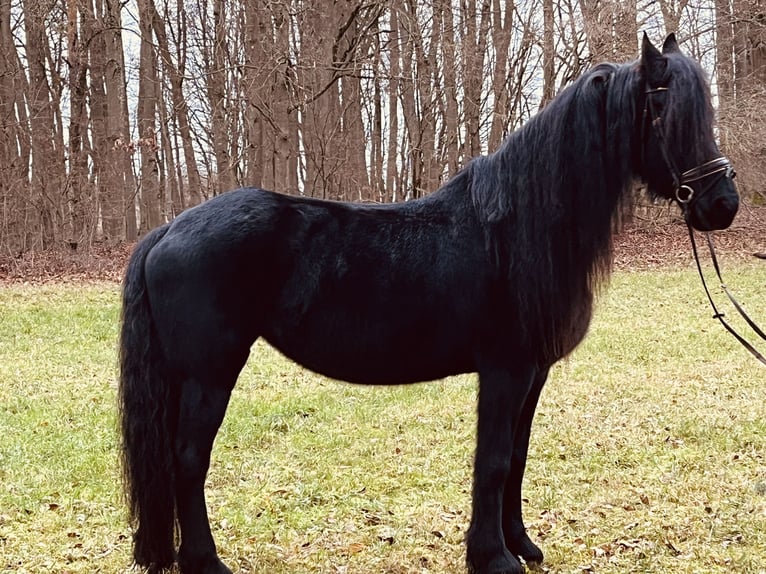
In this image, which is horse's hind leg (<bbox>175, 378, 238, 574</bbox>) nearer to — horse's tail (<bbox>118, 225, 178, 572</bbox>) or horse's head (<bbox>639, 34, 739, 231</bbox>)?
horse's tail (<bbox>118, 225, 178, 572</bbox>)

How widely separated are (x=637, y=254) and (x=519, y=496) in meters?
17.6

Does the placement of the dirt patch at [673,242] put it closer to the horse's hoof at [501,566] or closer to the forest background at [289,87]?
the forest background at [289,87]

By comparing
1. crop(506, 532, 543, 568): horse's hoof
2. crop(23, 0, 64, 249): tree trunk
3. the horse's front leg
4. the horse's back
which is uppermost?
crop(23, 0, 64, 249): tree trunk

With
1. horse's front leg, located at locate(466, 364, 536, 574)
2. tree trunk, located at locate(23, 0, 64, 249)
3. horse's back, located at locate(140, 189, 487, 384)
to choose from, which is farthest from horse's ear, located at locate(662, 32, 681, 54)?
tree trunk, located at locate(23, 0, 64, 249)

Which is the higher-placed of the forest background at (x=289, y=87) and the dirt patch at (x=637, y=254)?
the forest background at (x=289, y=87)

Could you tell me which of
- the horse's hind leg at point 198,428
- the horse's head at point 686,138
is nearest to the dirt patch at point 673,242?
the horse's head at point 686,138

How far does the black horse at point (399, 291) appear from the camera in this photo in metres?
2.84

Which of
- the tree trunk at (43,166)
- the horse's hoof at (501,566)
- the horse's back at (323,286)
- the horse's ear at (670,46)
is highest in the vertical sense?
the tree trunk at (43,166)

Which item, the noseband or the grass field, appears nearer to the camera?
the noseband

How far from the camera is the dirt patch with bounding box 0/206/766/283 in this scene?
1602 centimetres

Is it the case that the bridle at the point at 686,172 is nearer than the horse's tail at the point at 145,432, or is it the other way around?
the bridle at the point at 686,172

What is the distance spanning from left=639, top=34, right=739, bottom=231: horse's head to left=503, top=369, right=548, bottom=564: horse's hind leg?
42.5 inches

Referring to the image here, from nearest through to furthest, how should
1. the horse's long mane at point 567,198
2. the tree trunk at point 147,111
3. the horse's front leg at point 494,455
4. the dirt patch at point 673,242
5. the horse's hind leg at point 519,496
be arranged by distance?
1. the horse's long mane at point 567,198
2. the horse's front leg at point 494,455
3. the horse's hind leg at point 519,496
4. the dirt patch at point 673,242
5. the tree trunk at point 147,111

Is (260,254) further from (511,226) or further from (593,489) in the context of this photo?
(593,489)
